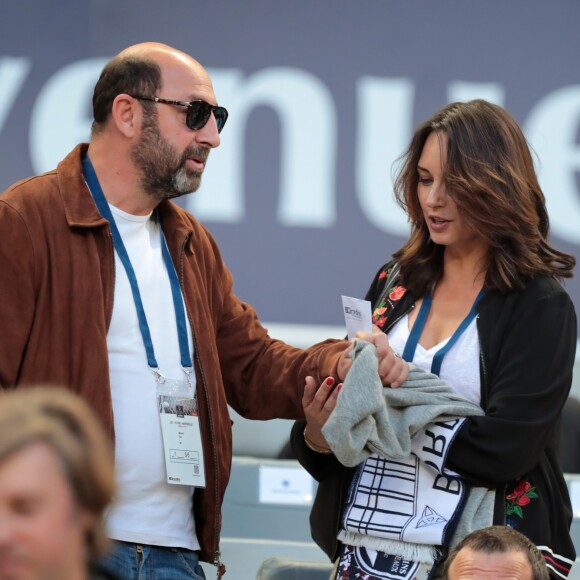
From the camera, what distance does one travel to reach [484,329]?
9.12ft

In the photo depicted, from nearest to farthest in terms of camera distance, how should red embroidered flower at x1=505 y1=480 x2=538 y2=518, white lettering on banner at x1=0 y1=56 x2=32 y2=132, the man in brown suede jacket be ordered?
1. the man in brown suede jacket
2. red embroidered flower at x1=505 y1=480 x2=538 y2=518
3. white lettering on banner at x1=0 y1=56 x2=32 y2=132

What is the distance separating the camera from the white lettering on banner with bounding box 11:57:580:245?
502 centimetres

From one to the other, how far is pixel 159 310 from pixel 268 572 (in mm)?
954

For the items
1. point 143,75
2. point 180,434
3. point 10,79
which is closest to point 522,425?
point 180,434

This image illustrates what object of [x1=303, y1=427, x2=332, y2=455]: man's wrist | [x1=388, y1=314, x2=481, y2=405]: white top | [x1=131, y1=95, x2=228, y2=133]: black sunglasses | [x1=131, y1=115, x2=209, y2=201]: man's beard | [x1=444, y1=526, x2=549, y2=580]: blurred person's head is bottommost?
[x1=444, y1=526, x2=549, y2=580]: blurred person's head

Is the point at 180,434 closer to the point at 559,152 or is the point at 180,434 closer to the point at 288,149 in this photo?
the point at 288,149

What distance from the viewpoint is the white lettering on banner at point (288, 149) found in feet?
16.7

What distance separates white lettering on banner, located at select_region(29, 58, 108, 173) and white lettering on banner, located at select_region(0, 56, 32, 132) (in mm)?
108

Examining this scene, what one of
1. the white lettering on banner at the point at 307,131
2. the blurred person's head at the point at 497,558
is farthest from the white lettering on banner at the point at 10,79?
the blurred person's head at the point at 497,558

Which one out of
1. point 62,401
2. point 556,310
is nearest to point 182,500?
point 556,310

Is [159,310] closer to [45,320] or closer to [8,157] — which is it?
[45,320]

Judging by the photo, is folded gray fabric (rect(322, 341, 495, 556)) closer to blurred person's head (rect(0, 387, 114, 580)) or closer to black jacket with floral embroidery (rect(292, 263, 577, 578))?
black jacket with floral embroidery (rect(292, 263, 577, 578))

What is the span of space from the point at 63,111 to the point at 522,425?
3.18 meters

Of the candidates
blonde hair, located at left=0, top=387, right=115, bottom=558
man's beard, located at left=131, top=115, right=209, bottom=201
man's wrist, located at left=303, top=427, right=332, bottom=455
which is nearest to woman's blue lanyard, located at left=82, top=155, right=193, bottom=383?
man's beard, located at left=131, top=115, right=209, bottom=201
